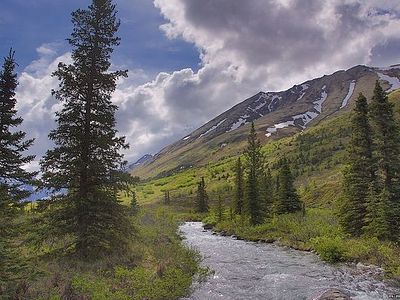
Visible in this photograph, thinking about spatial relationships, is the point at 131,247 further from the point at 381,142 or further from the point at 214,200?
the point at 214,200

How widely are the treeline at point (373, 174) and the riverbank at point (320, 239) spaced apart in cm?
161

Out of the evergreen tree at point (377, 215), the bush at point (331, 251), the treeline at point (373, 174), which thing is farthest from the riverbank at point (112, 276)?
the treeline at point (373, 174)

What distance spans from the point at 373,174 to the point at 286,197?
2457cm

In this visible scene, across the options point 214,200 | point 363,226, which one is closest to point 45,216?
point 363,226

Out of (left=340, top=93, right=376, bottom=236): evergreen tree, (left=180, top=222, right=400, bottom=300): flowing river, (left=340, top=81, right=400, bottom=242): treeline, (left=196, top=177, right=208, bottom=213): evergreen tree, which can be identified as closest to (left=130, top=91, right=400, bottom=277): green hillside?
(left=340, top=93, right=376, bottom=236): evergreen tree

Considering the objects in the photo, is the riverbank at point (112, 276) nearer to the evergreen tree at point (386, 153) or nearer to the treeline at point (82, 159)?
the treeline at point (82, 159)

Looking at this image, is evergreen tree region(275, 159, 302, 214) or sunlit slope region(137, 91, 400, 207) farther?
sunlit slope region(137, 91, 400, 207)

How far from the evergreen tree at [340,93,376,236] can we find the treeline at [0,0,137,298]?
2185 cm

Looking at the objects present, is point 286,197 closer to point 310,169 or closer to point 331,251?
point 331,251

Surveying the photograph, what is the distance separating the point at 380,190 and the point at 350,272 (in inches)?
466

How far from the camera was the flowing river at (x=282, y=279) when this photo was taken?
1933 cm

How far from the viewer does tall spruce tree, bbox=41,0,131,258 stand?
69.7 ft

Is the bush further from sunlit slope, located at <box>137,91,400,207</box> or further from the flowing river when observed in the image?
sunlit slope, located at <box>137,91,400,207</box>

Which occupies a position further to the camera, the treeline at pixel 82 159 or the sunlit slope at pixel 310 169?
the sunlit slope at pixel 310 169
